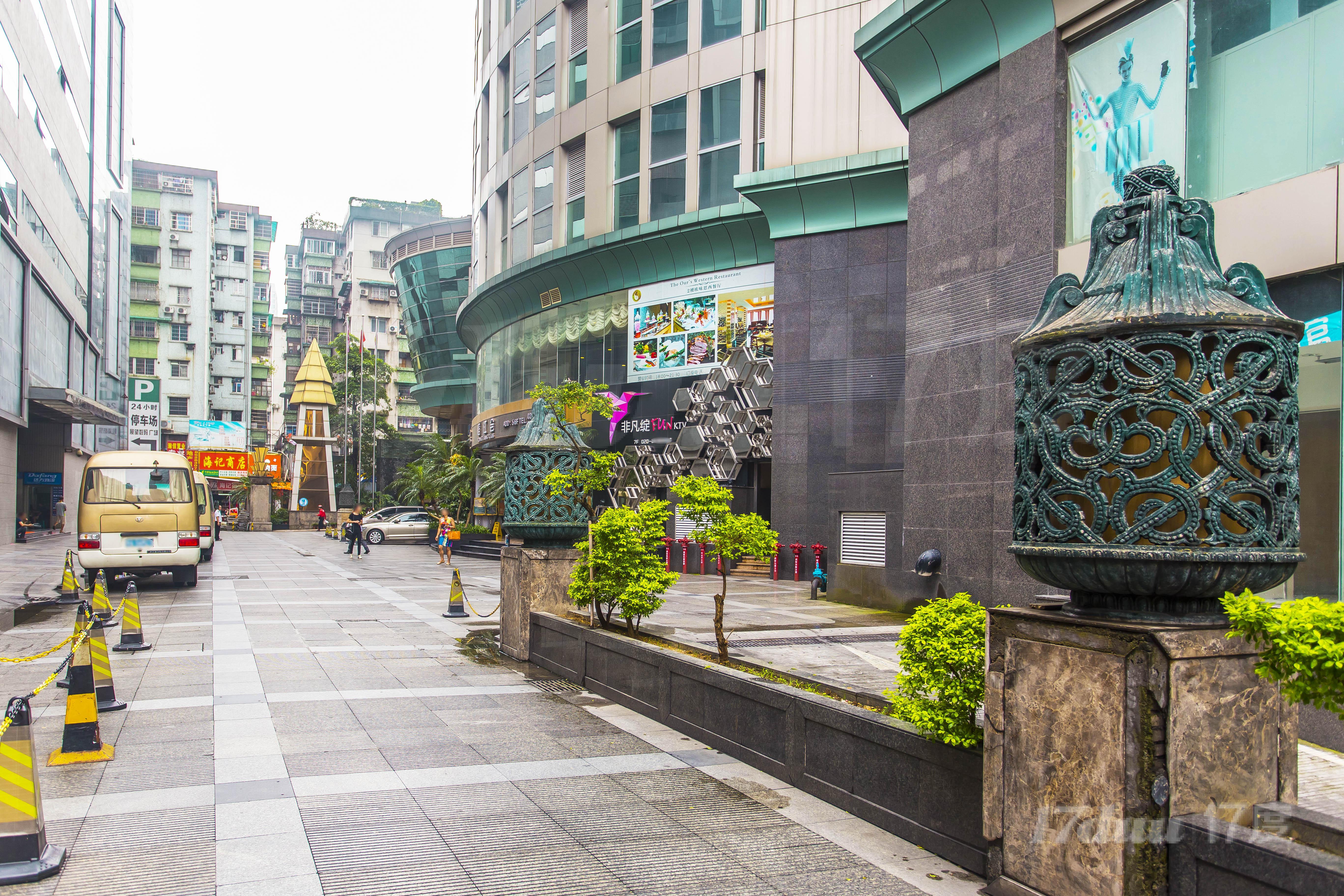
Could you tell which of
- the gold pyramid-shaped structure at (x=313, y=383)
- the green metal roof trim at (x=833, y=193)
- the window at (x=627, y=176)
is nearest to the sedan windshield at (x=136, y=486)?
the green metal roof trim at (x=833, y=193)

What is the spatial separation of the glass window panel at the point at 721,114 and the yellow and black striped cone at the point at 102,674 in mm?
22477

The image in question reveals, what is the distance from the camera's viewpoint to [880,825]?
5.92 meters

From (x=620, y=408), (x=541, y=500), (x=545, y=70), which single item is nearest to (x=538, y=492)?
(x=541, y=500)

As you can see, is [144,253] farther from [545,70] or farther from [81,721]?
[81,721]

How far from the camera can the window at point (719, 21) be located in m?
27.8

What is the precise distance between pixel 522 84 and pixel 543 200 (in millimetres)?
5270

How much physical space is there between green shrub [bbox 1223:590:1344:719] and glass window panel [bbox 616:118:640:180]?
28.3 metres

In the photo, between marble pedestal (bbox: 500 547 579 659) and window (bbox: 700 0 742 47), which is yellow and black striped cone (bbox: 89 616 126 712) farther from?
window (bbox: 700 0 742 47)

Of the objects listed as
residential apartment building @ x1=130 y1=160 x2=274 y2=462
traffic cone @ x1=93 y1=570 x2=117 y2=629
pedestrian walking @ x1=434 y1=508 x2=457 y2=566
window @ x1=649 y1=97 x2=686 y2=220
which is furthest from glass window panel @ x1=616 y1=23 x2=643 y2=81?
residential apartment building @ x1=130 y1=160 x2=274 y2=462

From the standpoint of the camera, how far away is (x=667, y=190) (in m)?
29.3

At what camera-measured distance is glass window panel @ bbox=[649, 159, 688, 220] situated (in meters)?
28.9

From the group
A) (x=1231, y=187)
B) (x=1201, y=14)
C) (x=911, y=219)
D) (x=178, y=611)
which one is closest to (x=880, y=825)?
(x=1231, y=187)

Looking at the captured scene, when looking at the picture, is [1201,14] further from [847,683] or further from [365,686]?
[365,686]

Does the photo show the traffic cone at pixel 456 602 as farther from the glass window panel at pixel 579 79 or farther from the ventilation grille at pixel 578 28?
the ventilation grille at pixel 578 28
